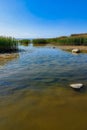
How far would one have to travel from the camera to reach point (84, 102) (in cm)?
582

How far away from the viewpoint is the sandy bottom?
4.38m

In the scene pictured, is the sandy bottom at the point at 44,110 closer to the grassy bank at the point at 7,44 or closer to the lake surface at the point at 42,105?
the lake surface at the point at 42,105

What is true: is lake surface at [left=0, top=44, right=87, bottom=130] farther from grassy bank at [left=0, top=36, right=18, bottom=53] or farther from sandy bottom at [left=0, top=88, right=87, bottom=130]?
grassy bank at [left=0, top=36, right=18, bottom=53]

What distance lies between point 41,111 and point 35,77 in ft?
13.3

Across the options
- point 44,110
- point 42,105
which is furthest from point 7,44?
point 44,110

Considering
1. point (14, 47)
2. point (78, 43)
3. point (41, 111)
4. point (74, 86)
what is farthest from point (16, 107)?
point (78, 43)

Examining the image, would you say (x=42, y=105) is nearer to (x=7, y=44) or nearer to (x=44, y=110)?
(x=44, y=110)

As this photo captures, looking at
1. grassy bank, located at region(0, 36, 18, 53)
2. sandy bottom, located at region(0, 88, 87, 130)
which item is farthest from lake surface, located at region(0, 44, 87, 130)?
grassy bank, located at region(0, 36, 18, 53)

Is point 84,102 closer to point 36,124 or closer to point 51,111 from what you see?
point 51,111

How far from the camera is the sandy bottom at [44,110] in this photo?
438 centimetres

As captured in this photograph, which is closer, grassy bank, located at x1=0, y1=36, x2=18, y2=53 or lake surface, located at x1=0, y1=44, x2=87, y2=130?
lake surface, located at x1=0, y1=44, x2=87, y2=130

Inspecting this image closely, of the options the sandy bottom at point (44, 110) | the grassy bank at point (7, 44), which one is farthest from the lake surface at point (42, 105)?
the grassy bank at point (7, 44)

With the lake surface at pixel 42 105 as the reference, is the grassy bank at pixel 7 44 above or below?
above

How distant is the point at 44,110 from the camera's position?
5.27m
